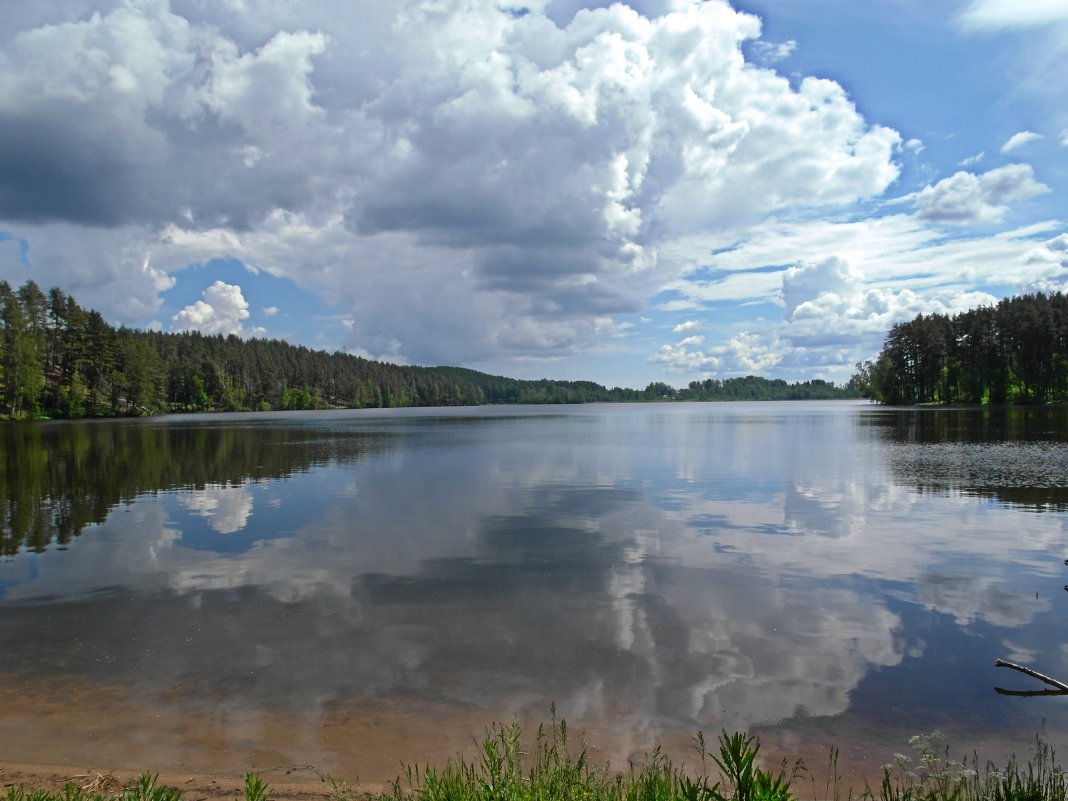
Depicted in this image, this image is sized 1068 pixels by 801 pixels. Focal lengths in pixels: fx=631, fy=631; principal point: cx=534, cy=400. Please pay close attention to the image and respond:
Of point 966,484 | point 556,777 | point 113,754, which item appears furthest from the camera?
point 966,484

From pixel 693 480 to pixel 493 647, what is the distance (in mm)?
24173

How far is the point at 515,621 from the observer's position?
12766 mm

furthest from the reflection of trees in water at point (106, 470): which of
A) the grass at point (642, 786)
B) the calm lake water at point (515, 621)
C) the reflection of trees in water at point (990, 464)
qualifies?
the reflection of trees in water at point (990, 464)

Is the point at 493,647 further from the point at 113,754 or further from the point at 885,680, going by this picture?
the point at 885,680

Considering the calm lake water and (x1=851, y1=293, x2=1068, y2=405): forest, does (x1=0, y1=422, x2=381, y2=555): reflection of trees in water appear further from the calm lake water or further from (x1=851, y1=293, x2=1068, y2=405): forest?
(x1=851, y1=293, x2=1068, y2=405): forest

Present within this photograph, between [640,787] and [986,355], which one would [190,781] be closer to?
[640,787]

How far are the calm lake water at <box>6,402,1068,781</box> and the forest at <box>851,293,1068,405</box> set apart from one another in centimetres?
11986

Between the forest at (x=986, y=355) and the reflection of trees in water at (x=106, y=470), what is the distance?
12892 cm

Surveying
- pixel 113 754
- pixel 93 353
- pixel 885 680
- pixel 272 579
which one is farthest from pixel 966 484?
pixel 93 353

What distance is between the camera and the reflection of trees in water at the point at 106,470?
76.8 ft

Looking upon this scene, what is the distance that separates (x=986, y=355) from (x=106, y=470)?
500 feet

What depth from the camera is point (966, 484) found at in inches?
1204

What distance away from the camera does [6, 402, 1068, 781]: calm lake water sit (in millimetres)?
8680

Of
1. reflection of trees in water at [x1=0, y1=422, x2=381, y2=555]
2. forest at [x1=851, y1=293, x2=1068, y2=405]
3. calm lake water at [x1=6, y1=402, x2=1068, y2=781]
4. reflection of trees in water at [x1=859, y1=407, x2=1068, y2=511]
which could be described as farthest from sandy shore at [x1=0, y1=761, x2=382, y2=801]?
forest at [x1=851, y1=293, x2=1068, y2=405]
